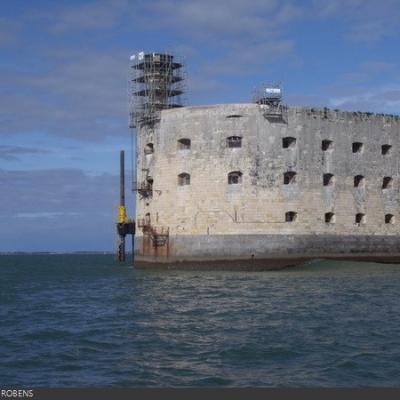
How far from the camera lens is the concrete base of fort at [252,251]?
3014cm

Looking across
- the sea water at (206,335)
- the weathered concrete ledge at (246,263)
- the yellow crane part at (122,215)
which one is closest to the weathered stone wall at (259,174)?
the weathered concrete ledge at (246,263)

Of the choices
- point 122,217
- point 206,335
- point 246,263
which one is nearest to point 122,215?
point 122,217

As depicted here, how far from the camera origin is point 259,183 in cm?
3044

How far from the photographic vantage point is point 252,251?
3014cm

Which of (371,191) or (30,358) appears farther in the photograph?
(371,191)

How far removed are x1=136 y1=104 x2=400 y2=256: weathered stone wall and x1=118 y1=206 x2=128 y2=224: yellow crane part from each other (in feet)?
22.7

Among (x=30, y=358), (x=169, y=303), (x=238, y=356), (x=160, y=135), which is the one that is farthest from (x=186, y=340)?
(x=160, y=135)

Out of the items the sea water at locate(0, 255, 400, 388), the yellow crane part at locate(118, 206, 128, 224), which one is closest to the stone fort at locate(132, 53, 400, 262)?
the sea water at locate(0, 255, 400, 388)

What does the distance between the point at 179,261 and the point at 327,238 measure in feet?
21.7

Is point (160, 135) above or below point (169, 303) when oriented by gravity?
above

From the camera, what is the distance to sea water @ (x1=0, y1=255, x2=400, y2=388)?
10188mm

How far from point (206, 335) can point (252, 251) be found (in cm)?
1662

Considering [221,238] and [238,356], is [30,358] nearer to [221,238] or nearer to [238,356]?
[238,356]

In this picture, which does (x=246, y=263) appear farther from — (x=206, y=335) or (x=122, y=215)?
(x=206, y=335)
